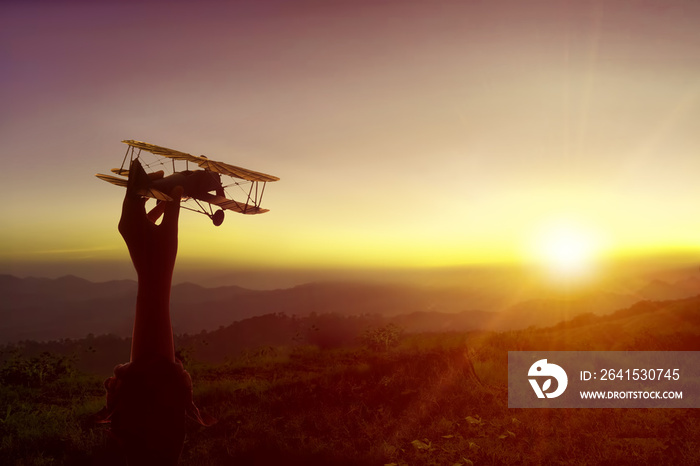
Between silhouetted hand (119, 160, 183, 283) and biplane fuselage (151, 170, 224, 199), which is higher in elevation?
biplane fuselage (151, 170, 224, 199)

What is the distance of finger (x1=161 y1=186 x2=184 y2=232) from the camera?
731 cm

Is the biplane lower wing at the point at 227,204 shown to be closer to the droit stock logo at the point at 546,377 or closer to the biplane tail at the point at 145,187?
the biplane tail at the point at 145,187

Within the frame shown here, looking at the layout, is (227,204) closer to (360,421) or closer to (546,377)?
(360,421)

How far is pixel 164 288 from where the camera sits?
7.37 meters

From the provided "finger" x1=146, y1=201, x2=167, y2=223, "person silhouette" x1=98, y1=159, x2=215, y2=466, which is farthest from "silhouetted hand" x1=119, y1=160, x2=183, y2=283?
"finger" x1=146, y1=201, x2=167, y2=223

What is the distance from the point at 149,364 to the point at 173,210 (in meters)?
2.62

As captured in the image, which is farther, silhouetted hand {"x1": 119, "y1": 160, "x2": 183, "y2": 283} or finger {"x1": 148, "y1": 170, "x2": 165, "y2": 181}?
finger {"x1": 148, "y1": 170, "x2": 165, "y2": 181}

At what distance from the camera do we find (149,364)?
7.00m

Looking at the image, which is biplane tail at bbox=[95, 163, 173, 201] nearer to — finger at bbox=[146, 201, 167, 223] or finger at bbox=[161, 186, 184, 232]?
finger at bbox=[161, 186, 184, 232]

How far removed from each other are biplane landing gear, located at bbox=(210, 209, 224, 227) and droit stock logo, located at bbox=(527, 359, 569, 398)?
12418mm

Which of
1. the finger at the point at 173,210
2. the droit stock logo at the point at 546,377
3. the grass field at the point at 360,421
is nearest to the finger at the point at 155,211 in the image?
the finger at the point at 173,210

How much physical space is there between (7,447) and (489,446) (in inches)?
484

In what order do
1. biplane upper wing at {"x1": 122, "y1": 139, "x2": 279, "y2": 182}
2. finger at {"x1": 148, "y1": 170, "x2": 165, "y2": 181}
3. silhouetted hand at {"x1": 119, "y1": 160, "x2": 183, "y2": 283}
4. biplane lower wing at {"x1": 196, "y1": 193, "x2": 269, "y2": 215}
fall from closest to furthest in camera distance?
1. silhouetted hand at {"x1": 119, "y1": 160, "x2": 183, "y2": 283}
2. finger at {"x1": 148, "y1": 170, "x2": 165, "y2": 181}
3. biplane upper wing at {"x1": 122, "y1": 139, "x2": 279, "y2": 182}
4. biplane lower wing at {"x1": 196, "y1": 193, "x2": 269, "y2": 215}

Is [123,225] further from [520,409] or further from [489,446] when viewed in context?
[520,409]
